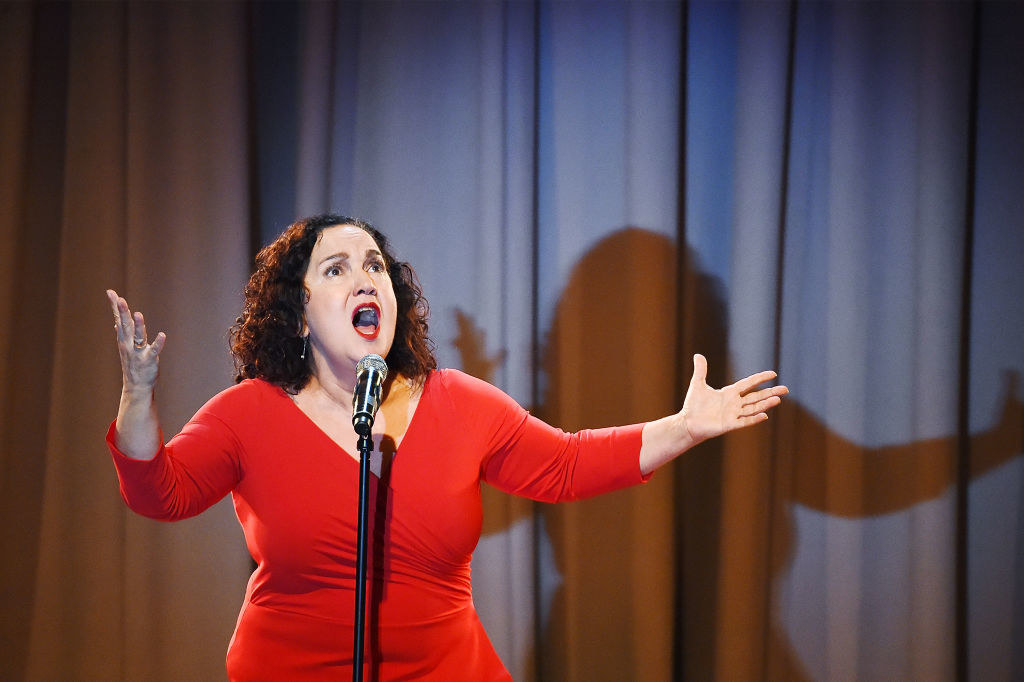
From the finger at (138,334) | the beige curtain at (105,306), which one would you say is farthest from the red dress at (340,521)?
the beige curtain at (105,306)

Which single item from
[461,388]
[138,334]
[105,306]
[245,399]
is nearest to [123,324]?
[138,334]

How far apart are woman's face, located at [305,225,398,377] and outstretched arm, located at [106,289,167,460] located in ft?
1.32

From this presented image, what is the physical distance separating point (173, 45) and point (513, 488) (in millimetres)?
1944

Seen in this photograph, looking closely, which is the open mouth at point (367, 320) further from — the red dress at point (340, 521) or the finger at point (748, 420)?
the finger at point (748, 420)

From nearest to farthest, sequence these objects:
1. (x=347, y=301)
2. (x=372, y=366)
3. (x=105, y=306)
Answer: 1. (x=372, y=366)
2. (x=347, y=301)
3. (x=105, y=306)

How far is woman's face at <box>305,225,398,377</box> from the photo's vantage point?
1.84 metres

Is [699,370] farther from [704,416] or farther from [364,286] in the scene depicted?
[364,286]

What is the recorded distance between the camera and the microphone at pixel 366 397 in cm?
136

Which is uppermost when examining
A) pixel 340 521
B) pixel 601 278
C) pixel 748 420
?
pixel 601 278

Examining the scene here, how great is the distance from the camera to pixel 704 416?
Answer: 1.79m

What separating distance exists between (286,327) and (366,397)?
0.64m

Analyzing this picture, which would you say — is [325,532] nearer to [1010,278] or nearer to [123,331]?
[123,331]

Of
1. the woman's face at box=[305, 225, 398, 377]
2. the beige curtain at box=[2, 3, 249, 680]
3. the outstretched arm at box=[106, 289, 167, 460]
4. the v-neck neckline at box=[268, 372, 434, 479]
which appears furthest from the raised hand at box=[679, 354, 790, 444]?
the beige curtain at box=[2, 3, 249, 680]

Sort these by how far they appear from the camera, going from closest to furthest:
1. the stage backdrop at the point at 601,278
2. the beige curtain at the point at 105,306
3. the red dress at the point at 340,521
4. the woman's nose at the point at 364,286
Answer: the red dress at the point at 340,521, the woman's nose at the point at 364,286, the stage backdrop at the point at 601,278, the beige curtain at the point at 105,306
